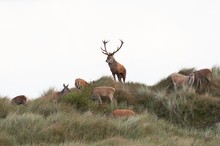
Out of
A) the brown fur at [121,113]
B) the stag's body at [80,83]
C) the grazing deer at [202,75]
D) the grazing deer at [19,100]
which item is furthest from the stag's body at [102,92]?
the grazing deer at [202,75]

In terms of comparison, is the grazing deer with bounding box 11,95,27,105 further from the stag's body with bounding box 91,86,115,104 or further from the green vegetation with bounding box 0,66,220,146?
the stag's body with bounding box 91,86,115,104

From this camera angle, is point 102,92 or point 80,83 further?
point 80,83

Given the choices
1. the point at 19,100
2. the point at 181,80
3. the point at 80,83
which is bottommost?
the point at 19,100

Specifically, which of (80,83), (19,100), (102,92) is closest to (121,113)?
→ (102,92)

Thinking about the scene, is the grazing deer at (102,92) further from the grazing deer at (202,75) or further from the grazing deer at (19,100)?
the grazing deer at (202,75)

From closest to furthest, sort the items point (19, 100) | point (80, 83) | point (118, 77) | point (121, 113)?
point (121, 113)
point (19, 100)
point (80, 83)
point (118, 77)

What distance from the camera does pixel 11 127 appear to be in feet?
49.5

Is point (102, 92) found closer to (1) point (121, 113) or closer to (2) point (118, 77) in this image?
(1) point (121, 113)

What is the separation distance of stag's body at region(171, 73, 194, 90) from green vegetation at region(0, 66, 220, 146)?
336 millimetres

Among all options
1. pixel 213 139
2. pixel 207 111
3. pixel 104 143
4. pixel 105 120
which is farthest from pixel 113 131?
pixel 207 111

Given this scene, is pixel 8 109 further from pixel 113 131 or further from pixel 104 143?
pixel 104 143

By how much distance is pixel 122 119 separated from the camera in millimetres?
16547

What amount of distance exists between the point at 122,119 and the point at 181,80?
447 cm

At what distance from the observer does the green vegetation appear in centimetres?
1459
